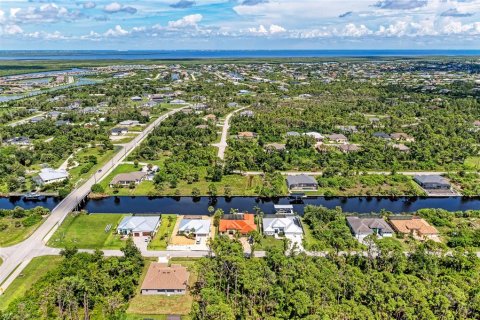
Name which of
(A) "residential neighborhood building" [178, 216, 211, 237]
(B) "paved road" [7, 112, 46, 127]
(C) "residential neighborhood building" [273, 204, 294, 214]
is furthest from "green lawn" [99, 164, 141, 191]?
(B) "paved road" [7, 112, 46, 127]

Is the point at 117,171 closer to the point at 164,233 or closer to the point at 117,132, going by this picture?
the point at 164,233

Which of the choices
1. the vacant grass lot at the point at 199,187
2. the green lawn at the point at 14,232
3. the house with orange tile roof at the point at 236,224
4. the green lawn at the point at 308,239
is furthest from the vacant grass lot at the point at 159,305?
the vacant grass lot at the point at 199,187

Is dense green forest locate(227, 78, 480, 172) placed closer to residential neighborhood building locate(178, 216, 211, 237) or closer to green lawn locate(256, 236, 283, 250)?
residential neighborhood building locate(178, 216, 211, 237)

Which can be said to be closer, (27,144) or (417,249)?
(417,249)

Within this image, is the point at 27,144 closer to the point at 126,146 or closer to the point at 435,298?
the point at 126,146

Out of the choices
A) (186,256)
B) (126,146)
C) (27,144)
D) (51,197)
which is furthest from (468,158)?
(27,144)

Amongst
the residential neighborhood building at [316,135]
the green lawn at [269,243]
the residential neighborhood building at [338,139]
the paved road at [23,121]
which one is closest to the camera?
the green lawn at [269,243]

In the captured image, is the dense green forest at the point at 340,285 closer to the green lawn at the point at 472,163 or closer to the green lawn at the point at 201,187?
the green lawn at the point at 201,187
